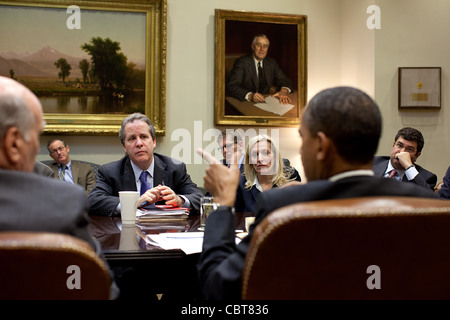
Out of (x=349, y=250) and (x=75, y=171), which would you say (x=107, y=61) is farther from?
(x=349, y=250)

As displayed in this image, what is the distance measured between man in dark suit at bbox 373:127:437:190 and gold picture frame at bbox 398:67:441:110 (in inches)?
64.7

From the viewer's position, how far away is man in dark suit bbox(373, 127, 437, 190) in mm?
3874

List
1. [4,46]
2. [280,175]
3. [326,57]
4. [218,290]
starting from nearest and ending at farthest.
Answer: [218,290], [280,175], [4,46], [326,57]

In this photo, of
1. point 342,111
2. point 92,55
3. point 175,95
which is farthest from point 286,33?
point 342,111

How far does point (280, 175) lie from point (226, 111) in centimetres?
269

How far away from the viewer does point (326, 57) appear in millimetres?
6441

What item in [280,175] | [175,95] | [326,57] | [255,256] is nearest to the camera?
[255,256]

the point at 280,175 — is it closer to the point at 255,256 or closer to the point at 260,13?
the point at 255,256

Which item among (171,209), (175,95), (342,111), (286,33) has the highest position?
(286,33)

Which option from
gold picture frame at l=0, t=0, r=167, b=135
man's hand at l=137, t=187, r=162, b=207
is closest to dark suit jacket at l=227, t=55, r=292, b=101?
gold picture frame at l=0, t=0, r=167, b=135

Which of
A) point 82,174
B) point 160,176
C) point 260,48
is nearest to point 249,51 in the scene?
point 260,48

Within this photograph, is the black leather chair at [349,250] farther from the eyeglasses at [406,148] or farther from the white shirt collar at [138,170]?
the eyeglasses at [406,148]

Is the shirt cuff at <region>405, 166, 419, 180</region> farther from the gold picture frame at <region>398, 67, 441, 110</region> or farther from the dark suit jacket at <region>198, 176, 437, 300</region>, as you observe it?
the dark suit jacket at <region>198, 176, 437, 300</region>

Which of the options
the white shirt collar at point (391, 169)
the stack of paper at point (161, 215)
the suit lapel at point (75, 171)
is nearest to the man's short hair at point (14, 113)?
the stack of paper at point (161, 215)
